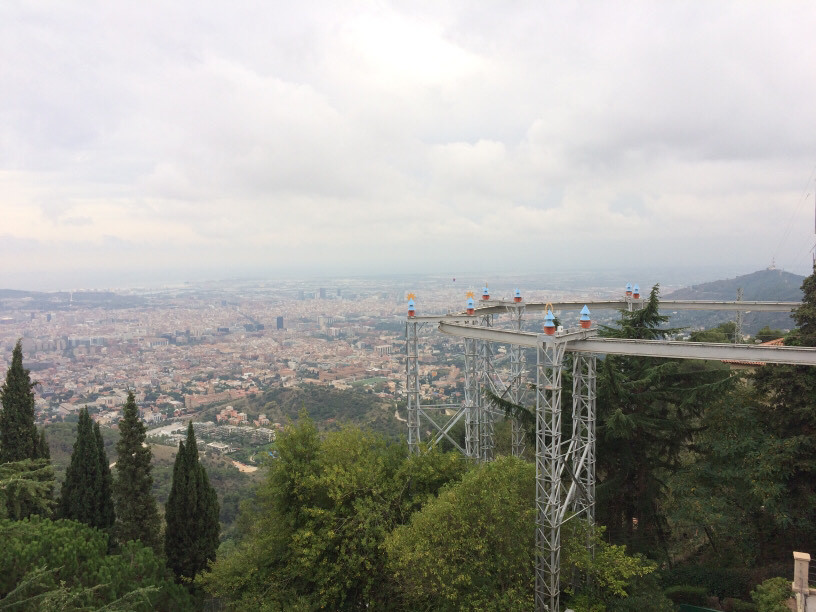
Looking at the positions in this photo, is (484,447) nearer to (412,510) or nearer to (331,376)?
(412,510)

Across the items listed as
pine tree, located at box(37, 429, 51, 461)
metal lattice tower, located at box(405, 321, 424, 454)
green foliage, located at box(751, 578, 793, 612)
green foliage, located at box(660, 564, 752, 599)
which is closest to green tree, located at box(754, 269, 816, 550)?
green foliage, located at box(660, 564, 752, 599)

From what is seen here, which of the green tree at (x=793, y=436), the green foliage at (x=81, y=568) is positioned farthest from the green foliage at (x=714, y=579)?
the green foliage at (x=81, y=568)

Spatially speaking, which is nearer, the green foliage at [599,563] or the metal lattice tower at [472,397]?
the green foliage at [599,563]

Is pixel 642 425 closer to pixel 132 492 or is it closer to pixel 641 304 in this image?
pixel 641 304

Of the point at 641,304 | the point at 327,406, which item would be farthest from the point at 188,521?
the point at 327,406

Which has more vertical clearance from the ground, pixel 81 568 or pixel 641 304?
Answer: pixel 641 304

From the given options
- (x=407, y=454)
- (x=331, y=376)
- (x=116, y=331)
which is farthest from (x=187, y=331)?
(x=407, y=454)

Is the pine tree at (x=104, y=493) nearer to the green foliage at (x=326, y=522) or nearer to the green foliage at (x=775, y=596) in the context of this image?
the green foliage at (x=326, y=522)
